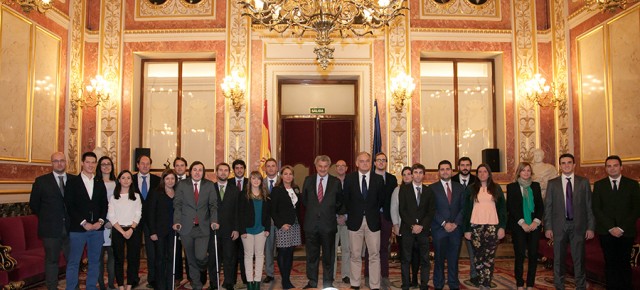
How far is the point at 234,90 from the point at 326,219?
12.8 feet

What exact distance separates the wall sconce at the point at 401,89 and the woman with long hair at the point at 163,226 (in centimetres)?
452

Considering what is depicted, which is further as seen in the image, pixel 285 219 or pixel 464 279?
pixel 464 279

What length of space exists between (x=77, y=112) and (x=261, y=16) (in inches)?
199

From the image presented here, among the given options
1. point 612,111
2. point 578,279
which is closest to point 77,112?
point 578,279

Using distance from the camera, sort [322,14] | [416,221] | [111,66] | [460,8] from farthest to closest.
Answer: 1. [460,8]
2. [111,66]
3. [416,221]
4. [322,14]

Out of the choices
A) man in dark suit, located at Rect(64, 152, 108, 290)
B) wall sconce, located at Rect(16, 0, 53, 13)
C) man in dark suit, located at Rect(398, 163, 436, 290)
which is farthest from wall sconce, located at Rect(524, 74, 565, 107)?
Result: wall sconce, located at Rect(16, 0, 53, 13)

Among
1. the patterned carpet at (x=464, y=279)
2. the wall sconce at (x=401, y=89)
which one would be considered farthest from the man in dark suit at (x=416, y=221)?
the wall sconce at (x=401, y=89)

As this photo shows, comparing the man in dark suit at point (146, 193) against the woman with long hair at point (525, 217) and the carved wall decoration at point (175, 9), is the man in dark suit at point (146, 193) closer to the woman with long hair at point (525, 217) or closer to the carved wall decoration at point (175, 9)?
the carved wall decoration at point (175, 9)

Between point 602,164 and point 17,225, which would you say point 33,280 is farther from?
point 602,164

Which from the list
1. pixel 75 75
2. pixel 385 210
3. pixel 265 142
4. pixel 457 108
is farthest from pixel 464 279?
pixel 75 75

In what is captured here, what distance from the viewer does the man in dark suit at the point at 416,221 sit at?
570cm

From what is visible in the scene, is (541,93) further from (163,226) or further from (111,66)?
(111,66)

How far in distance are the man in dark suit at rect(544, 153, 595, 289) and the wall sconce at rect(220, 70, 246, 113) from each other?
537cm

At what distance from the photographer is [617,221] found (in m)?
5.36
